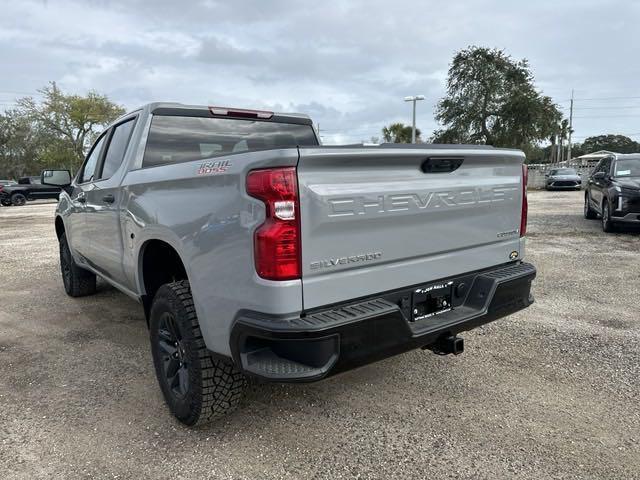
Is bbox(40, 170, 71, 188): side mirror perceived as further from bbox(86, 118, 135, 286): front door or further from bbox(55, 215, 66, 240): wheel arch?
bbox(86, 118, 135, 286): front door

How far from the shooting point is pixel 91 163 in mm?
4715

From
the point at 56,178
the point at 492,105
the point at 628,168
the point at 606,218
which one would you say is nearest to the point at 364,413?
the point at 56,178

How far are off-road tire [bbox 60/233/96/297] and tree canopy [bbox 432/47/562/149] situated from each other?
31494mm

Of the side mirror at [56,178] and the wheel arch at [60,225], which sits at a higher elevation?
the side mirror at [56,178]

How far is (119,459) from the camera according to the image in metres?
2.51

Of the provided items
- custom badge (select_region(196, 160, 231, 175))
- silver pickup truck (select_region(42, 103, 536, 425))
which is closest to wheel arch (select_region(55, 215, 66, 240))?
silver pickup truck (select_region(42, 103, 536, 425))

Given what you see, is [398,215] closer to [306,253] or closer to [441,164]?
[441,164]

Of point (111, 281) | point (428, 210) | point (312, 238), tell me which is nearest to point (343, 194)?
point (312, 238)

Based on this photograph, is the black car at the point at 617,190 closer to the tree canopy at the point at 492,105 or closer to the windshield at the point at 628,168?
the windshield at the point at 628,168

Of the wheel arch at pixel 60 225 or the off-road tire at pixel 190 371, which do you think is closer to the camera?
the off-road tire at pixel 190 371

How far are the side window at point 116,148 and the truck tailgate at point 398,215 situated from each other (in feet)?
7.27

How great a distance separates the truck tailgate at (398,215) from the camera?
2146mm

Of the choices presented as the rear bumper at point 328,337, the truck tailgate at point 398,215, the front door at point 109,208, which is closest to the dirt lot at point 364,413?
the rear bumper at point 328,337

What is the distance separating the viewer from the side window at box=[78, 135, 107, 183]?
14.8 ft
